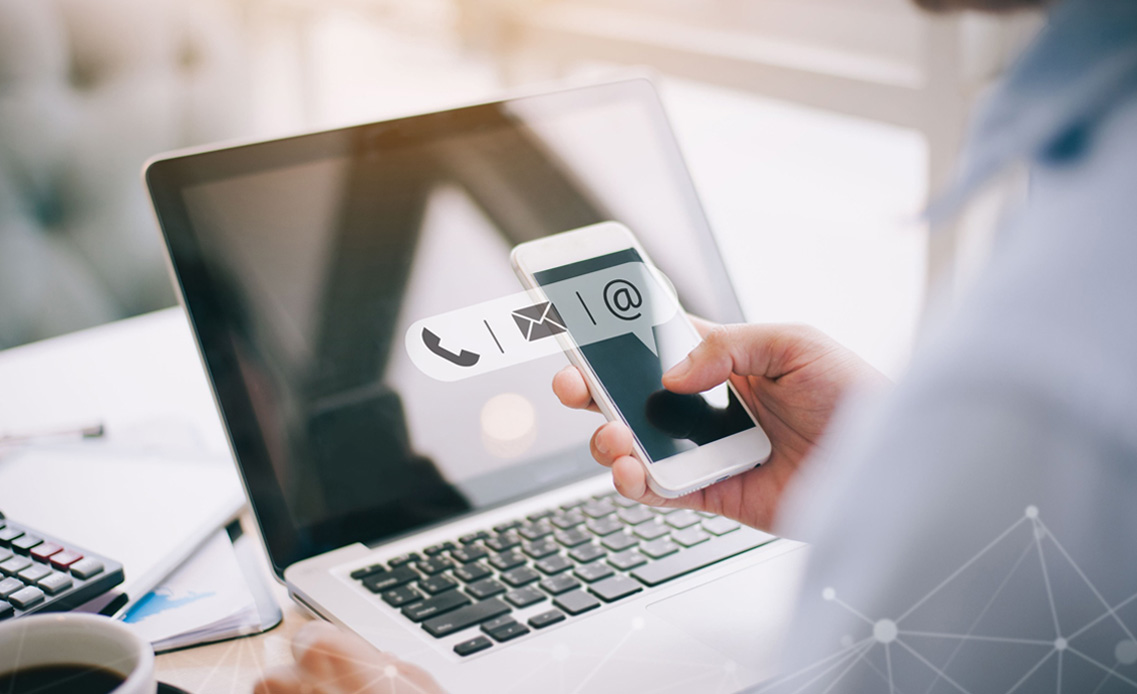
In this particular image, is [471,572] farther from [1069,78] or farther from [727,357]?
[1069,78]

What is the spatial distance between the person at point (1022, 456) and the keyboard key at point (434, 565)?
203mm

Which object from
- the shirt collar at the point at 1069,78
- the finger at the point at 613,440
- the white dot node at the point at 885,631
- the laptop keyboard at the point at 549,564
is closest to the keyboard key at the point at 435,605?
the laptop keyboard at the point at 549,564

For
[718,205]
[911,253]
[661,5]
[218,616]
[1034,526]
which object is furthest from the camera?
[661,5]

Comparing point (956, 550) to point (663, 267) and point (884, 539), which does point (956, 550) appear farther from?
point (663, 267)

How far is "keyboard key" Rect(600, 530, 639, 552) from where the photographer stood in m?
0.52

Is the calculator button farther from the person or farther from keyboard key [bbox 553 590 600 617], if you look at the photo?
the person

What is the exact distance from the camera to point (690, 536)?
53 centimetres

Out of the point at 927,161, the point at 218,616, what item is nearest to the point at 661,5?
the point at 927,161

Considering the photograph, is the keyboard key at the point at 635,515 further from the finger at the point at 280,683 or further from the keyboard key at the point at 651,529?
the finger at the point at 280,683

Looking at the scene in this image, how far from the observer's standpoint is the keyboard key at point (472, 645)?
0.43 meters

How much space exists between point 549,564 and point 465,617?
65 mm

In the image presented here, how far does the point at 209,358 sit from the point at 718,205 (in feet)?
1.62

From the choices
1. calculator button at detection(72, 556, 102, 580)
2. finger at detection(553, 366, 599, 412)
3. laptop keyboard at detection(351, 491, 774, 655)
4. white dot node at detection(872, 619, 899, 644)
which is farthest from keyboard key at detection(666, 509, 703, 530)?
calculator button at detection(72, 556, 102, 580)

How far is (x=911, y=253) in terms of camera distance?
2.27 ft
